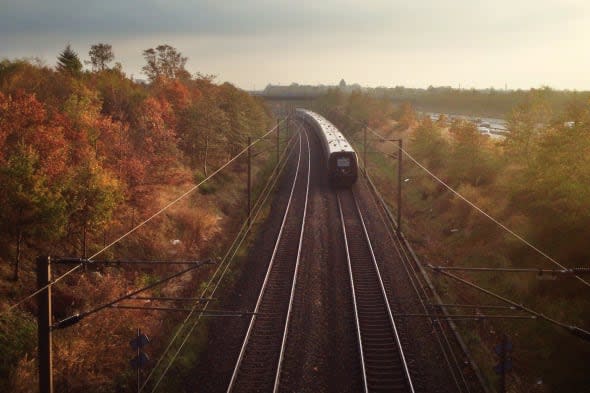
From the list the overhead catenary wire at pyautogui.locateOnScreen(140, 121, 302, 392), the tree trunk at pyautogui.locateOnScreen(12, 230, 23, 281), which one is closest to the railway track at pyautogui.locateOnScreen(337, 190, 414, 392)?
the overhead catenary wire at pyautogui.locateOnScreen(140, 121, 302, 392)

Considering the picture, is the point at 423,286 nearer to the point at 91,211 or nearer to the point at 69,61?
the point at 91,211

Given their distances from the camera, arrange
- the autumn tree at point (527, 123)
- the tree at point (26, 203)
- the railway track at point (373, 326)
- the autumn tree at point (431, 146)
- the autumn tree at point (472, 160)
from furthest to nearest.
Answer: the autumn tree at point (431, 146) → the autumn tree at point (472, 160) → the autumn tree at point (527, 123) → the tree at point (26, 203) → the railway track at point (373, 326)

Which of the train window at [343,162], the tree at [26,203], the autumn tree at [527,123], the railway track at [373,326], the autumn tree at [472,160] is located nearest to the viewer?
the railway track at [373,326]

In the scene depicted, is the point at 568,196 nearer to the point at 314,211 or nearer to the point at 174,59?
the point at 314,211

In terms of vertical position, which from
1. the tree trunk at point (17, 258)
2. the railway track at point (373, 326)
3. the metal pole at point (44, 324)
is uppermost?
the metal pole at point (44, 324)

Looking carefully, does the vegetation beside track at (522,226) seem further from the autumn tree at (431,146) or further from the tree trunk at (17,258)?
the tree trunk at (17,258)

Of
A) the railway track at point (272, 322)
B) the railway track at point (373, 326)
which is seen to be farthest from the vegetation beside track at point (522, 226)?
the railway track at point (272, 322)

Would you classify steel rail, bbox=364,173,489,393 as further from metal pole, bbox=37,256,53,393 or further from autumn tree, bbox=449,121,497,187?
metal pole, bbox=37,256,53,393
